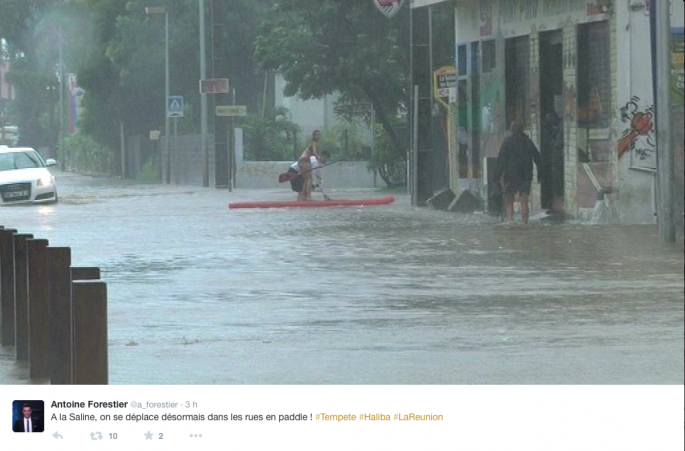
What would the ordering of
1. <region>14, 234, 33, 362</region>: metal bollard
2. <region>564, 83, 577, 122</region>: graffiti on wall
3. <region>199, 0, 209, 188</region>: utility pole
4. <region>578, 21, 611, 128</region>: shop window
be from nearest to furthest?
<region>14, 234, 33, 362</region>: metal bollard < <region>578, 21, 611, 128</region>: shop window < <region>564, 83, 577, 122</region>: graffiti on wall < <region>199, 0, 209, 188</region>: utility pole

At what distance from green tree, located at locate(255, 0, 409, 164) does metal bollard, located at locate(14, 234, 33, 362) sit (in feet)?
92.3

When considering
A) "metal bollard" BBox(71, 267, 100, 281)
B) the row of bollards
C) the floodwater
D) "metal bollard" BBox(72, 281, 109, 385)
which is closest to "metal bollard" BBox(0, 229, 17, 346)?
the row of bollards

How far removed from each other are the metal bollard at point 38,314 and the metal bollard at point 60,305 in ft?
1.26

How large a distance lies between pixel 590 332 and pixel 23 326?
2.86 m

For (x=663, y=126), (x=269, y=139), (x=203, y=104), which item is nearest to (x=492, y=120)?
(x=663, y=126)

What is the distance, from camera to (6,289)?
32.3 feet

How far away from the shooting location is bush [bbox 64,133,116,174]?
216 ft

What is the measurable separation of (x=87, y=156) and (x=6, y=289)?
58974 mm

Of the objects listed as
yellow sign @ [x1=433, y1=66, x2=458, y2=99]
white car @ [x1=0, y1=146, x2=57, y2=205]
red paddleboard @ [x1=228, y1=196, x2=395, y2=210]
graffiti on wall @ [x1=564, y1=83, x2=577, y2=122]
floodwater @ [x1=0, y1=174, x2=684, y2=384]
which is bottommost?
floodwater @ [x1=0, y1=174, x2=684, y2=384]

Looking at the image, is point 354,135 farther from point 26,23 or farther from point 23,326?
point 23,326

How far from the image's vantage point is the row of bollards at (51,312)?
5668 mm
